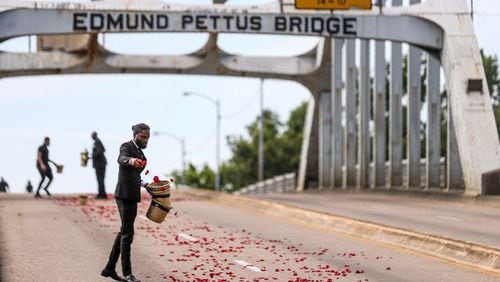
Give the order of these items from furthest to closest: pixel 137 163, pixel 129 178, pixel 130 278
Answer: pixel 129 178, pixel 130 278, pixel 137 163

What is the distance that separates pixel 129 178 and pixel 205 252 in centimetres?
443

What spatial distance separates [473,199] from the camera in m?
33.8

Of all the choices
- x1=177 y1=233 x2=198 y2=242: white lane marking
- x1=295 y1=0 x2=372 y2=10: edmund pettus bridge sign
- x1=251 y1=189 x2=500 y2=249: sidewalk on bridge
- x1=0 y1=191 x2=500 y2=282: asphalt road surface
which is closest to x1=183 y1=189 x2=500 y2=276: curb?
x1=0 y1=191 x2=500 y2=282: asphalt road surface

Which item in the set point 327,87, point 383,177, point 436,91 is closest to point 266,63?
point 327,87

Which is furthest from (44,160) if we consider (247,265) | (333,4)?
(247,265)

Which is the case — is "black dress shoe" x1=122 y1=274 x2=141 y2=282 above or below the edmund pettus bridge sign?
below

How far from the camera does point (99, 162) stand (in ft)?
112

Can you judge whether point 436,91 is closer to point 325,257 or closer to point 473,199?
point 473,199

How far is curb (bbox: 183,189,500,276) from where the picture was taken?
15984mm

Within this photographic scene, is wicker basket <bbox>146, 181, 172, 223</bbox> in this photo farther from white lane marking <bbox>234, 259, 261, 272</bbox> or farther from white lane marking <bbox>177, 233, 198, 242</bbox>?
white lane marking <bbox>177, 233, 198, 242</bbox>

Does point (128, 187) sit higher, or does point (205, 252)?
point (128, 187)

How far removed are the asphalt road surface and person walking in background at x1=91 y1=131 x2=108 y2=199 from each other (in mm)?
6465

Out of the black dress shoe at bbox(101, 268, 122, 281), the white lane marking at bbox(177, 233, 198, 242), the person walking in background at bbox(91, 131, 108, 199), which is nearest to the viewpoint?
the black dress shoe at bbox(101, 268, 122, 281)

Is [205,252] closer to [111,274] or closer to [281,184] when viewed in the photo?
[111,274]
